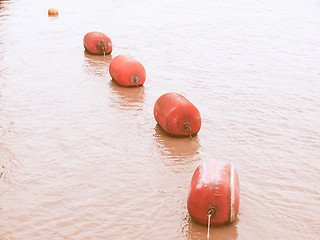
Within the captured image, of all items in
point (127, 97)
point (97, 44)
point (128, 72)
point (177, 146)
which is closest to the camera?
point (177, 146)

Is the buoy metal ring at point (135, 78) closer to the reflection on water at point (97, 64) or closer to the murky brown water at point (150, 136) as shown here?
the murky brown water at point (150, 136)

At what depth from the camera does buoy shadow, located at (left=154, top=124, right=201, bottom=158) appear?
7.82 metres

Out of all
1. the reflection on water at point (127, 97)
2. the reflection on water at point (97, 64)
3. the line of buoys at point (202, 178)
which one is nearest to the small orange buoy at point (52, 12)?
the reflection on water at point (97, 64)

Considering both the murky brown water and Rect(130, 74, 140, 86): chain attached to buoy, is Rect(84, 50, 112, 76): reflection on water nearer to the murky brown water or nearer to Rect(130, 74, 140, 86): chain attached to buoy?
the murky brown water

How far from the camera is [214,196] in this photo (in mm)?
5387

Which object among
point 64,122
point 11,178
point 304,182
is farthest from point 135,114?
point 304,182

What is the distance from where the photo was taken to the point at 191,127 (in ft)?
26.7

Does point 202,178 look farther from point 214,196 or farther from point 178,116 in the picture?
point 178,116

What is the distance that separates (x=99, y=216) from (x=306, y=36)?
586 inches

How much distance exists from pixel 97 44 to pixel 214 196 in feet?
32.7

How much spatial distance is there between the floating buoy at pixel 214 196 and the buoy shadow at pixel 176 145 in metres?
2.11

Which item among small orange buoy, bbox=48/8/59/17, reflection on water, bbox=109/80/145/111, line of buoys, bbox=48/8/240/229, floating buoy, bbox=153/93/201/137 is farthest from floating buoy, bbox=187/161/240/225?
small orange buoy, bbox=48/8/59/17

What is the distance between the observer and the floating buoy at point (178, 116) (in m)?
7.94

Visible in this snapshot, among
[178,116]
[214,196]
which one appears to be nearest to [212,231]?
[214,196]
